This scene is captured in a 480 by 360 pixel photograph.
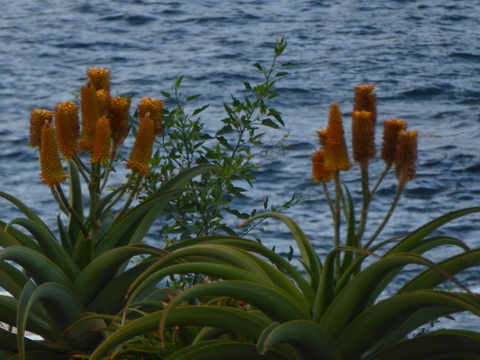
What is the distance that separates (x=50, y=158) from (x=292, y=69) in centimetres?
781

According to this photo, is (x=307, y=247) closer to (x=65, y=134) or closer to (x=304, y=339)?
(x=304, y=339)

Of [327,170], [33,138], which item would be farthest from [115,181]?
[327,170]

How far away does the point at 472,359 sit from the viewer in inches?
82.3

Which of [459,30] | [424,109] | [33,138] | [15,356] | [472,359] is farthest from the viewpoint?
[459,30]

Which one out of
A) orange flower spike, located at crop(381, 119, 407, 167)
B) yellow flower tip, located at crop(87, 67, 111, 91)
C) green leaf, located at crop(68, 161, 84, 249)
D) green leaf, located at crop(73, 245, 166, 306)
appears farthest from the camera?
green leaf, located at crop(68, 161, 84, 249)

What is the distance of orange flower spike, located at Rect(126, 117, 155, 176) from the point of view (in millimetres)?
2273

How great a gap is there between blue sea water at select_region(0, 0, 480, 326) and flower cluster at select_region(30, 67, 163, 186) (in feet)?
11.1

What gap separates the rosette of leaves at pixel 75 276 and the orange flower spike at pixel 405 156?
62 centimetres

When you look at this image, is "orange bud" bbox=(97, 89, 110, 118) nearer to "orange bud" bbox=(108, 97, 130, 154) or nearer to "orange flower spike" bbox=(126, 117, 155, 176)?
"orange bud" bbox=(108, 97, 130, 154)

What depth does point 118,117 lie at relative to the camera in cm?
238

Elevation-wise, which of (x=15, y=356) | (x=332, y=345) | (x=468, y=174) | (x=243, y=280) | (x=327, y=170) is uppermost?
(x=327, y=170)

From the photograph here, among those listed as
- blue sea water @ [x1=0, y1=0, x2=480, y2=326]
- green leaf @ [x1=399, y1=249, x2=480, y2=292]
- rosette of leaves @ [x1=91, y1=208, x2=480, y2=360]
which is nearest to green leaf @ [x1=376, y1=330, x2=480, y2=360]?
rosette of leaves @ [x1=91, y1=208, x2=480, y2=360]

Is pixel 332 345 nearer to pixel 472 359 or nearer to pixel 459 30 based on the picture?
pixel 472 359

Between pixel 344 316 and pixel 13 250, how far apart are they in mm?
784
